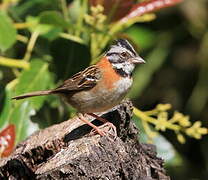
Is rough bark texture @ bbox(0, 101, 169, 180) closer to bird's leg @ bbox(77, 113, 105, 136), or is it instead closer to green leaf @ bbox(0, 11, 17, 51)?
bird's leg @ bbox(77, 113, 105, 136)

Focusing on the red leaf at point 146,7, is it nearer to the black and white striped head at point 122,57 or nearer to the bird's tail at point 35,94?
the black and white striped head at point 122,57

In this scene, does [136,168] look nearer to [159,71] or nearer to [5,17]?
[5,17]

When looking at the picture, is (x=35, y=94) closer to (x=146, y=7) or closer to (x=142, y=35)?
(x=146, y=7)

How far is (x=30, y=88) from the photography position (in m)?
5.48

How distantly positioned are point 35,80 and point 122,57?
2.34 feet

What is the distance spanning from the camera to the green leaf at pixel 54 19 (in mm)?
5379

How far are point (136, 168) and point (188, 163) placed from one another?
3.29 metres

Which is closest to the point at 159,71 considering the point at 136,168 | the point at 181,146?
the point at 181,146

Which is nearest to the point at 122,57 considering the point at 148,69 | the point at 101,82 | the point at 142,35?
the point at 101,82

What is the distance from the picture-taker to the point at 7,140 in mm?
5199

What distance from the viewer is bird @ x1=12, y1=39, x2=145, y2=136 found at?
200 inches

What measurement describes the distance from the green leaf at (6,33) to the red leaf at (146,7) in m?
0.84

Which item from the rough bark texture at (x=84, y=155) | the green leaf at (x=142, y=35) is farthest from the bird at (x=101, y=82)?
the green leaf at (x=142, y=35)

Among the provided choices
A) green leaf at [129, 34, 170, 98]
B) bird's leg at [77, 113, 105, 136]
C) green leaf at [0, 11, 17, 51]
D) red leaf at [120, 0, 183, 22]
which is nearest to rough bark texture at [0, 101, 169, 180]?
bird's leg at [77, 113, 105, 136]
